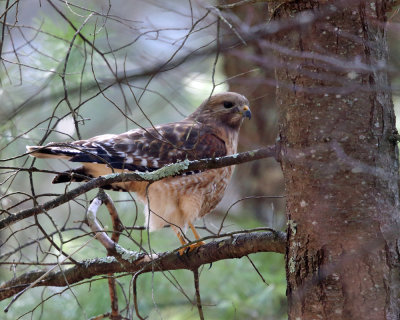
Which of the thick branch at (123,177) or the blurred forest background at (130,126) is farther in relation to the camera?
the blurred forest background at (130,126)

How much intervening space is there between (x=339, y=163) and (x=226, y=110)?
7.91 feet

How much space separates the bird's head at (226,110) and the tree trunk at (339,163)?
2157 millimetres

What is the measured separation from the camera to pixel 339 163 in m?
2.19

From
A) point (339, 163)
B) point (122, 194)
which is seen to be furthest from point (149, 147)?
point (339, 163)

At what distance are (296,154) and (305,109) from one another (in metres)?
0.18

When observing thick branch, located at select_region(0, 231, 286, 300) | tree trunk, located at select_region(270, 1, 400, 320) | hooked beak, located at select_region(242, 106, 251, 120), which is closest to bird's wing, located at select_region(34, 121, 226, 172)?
hooked beak, located at select_region(242, 106, 251, 120)

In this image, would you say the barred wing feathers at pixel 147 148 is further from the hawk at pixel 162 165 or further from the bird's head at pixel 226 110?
the bird's head at pixel 226 110

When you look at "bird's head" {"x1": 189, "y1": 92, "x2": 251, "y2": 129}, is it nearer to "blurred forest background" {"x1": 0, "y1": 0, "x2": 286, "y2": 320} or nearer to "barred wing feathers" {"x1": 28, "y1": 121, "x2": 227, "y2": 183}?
"blurred forest background" {"x1": 0, "y1": 0, "x2": 286, "y2": 320}

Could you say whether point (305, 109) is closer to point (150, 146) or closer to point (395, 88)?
point (395, 88)

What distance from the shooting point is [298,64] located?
2305 mm

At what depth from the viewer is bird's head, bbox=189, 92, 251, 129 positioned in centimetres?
451

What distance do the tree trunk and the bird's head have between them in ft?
7.08

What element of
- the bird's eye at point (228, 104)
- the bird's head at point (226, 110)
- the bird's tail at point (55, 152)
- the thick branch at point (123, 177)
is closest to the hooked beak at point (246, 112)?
the bird's head at point (226, 110)

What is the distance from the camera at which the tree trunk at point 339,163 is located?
2.11 metres
